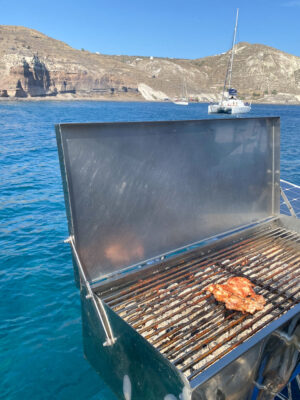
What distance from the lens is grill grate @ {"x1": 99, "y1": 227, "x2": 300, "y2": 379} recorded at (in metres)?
2.87

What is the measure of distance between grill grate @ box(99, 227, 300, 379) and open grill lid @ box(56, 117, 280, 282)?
35 cm

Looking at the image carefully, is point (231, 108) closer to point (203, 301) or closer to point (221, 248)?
point (221, 248)

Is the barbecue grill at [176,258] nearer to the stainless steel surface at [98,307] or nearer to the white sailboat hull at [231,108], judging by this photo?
the stainless steel surface at [98,307]

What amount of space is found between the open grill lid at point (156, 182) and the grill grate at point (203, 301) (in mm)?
353

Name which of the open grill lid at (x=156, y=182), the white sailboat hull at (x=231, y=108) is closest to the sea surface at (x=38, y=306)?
the open grill lid at (x=156, y=182)

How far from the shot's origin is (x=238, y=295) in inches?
133

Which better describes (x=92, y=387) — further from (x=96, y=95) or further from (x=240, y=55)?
(x=240, y=55)

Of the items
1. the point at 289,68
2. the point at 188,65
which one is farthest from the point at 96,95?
the point at 289,68

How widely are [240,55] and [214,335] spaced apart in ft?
610

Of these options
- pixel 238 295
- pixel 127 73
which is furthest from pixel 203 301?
pixel 127 73

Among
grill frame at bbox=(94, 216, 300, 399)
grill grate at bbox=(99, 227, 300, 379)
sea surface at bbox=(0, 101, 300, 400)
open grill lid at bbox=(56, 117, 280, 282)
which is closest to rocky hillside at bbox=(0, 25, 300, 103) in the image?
sea surface at bbox=(0, 101, 300, 400)

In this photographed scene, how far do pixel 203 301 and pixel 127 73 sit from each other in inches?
5400

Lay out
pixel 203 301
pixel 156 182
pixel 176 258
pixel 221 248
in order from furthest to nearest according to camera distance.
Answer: pixel 221 248
pixel 176 258
pixel 156 182
pixel 203 301

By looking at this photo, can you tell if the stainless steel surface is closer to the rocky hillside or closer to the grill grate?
the grill grate
